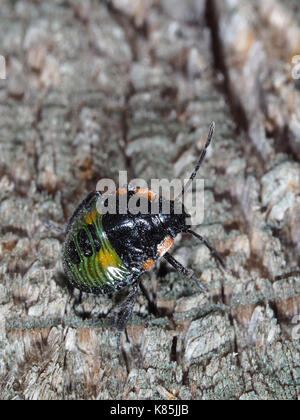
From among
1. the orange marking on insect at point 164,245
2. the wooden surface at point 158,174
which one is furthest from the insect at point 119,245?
the wooden surface at point 158,174

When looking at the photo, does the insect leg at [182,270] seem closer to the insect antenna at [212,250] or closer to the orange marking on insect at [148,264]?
the orange marking on insect at [148,264]

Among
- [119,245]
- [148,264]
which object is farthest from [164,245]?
[119,245]

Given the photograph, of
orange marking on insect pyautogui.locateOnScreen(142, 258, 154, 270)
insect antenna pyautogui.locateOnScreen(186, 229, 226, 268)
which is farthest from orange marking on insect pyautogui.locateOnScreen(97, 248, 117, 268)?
insect antenna pyautogui.locateOnScreen(186, 229, 226, 268)

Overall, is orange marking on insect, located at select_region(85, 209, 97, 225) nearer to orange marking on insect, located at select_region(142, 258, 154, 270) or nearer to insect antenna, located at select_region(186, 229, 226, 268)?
orange marking on insect, located at select_region(142, 258, 154, 270)

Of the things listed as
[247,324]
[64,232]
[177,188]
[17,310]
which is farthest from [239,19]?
[17,310]

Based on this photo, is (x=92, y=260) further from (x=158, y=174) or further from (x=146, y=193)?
(x=158, y=174)
